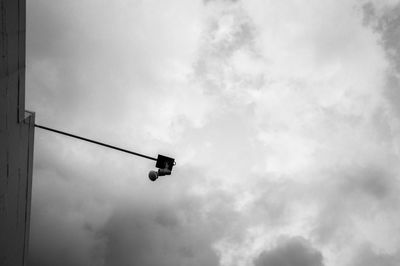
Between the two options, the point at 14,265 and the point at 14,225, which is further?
the point at 14,265

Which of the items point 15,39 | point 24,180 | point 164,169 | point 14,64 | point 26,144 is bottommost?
point 24,180

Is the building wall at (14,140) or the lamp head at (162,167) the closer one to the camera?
the building wall at (14,140)

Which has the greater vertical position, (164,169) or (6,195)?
(164,169)

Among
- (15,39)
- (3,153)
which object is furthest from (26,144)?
(15,39)

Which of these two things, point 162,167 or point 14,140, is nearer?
point 14,140

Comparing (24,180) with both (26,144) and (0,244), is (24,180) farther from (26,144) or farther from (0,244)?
(0,244)

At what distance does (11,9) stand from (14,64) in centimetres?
121

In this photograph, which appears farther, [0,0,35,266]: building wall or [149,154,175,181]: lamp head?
[149,154,175,181]: lamp head

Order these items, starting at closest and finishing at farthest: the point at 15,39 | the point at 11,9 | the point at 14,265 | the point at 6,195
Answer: the point at 11,9 < the point at 15,39 < the point at 6,195 < the point at 14,265

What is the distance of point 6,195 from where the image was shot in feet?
25.2

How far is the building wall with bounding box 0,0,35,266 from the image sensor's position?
20.2ft

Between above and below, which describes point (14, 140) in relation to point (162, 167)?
below

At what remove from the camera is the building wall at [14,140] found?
6.15 metres

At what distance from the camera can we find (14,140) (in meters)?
7.48
